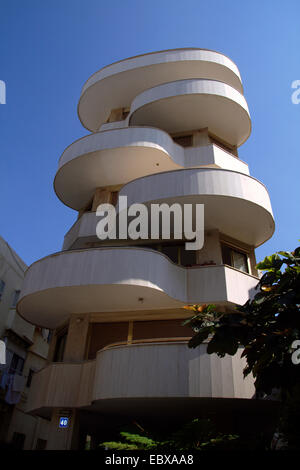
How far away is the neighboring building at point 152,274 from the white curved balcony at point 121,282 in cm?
4

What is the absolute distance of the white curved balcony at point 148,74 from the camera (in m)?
18.4

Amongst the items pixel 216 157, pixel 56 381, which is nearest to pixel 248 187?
pixel 216 157

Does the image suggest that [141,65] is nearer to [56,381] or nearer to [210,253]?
[210,253]

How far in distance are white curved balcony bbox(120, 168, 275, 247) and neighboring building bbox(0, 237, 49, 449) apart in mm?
9404

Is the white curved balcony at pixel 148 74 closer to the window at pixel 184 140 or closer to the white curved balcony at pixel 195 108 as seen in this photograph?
the white curved balcony at pixel 195 108

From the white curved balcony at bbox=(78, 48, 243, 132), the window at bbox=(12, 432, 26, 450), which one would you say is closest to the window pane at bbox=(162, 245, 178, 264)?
the white curved balcony at bbox=(78, 48, 243, 132)

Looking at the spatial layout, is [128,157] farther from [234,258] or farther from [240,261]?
[240,261]

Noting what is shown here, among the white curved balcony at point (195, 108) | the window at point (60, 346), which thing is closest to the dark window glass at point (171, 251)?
the window at point (60, 346)

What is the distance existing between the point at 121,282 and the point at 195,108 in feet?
32.6

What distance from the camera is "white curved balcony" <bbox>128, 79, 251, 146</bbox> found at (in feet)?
53.8

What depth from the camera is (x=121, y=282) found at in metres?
11.2

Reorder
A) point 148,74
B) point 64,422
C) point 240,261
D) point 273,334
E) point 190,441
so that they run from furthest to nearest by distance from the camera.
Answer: point 148,74
point 240,261
point 64,422
point 190,441
point 273,334

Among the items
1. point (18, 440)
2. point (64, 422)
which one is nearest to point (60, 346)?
point (64, 422)
